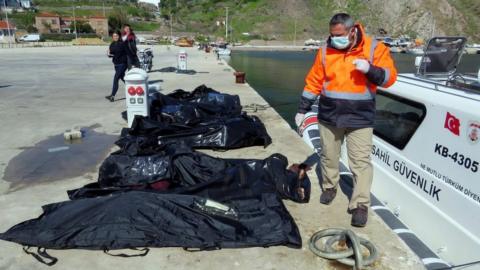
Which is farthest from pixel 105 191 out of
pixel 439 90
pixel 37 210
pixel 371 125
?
pixel 439 90

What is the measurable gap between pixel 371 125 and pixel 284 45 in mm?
106096

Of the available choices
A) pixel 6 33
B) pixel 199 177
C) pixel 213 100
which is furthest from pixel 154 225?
pixel 6 33

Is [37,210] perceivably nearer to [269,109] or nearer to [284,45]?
[269,109]

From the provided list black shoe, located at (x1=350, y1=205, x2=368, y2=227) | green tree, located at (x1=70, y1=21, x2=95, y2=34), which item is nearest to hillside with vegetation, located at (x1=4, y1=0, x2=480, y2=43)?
green tree, located at (x1=70, y1=21, x2=95, y2=34)

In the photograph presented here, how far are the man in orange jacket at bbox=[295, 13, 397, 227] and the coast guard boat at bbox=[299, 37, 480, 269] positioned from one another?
0.77 m

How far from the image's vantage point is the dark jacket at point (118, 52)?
33.2ft

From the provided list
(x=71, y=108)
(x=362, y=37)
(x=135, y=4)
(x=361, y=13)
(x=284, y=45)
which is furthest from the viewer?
(x=135, y=4)

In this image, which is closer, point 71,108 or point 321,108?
point 321,108

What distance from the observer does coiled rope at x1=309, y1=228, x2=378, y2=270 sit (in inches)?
117

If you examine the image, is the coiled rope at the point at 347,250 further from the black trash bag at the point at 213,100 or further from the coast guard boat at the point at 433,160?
the black trash bag at the point at 213,100

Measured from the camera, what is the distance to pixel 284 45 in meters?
106

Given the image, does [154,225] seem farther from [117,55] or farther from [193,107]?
[117,55]

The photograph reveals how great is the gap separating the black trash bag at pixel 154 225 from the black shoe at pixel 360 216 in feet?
2.06

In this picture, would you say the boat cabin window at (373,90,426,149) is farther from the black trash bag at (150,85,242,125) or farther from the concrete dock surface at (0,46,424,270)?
the black trash bag at (150,85,242,125)
